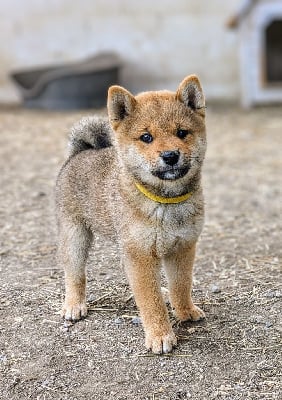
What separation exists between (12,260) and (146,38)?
6919 millimetres

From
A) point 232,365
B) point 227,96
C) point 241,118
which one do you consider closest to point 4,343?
point 232,365

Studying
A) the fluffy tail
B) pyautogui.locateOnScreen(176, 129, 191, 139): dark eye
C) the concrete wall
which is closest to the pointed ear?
pyautogui.locateOnScreen(176, 129, 191, 139): dark eye

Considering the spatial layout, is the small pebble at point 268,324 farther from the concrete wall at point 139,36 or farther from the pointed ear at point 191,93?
the concrete wall at point 139,36

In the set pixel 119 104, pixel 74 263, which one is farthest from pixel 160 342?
pixel 119 104

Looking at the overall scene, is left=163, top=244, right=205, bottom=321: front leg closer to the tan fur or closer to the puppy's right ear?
the tan fur

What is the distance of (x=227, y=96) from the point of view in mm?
11797

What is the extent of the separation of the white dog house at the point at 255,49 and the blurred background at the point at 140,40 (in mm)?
522

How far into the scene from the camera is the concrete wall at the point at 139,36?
11.6 m

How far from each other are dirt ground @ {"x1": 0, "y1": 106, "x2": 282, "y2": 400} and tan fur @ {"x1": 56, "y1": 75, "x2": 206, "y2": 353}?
0.22 meters

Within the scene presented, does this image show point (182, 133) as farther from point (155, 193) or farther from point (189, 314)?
point (189, 314)

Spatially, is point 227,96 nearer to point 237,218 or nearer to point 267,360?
point 237,218

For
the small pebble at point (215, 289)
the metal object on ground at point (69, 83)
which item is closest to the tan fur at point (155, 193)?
the small pebble at point (215, 289)

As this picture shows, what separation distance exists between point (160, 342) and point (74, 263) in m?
0.78

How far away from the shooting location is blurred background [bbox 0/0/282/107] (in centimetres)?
1160
